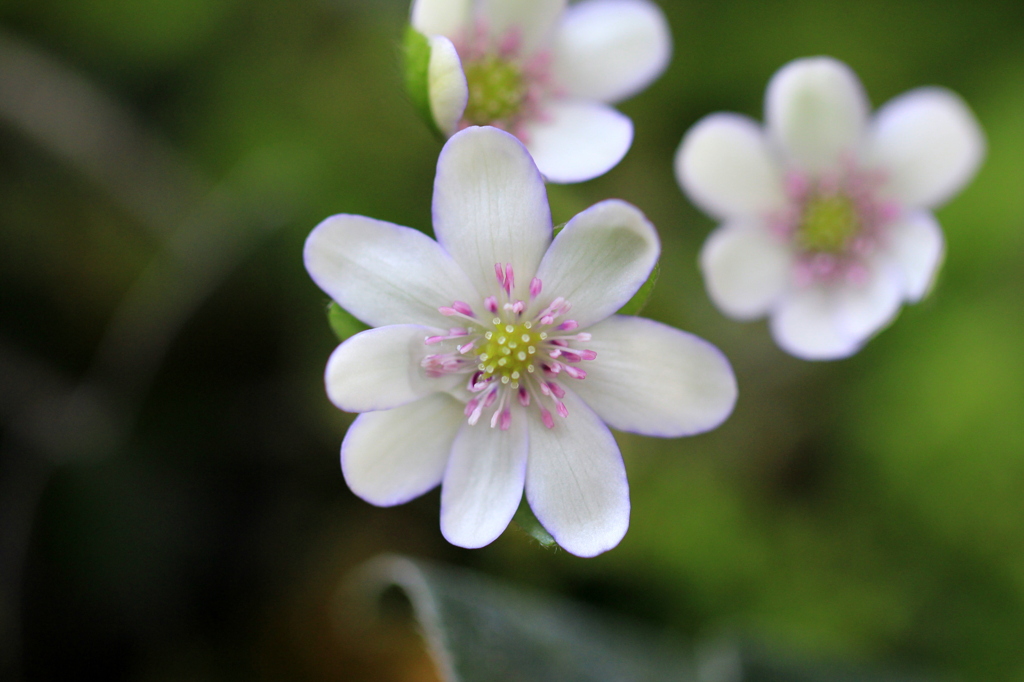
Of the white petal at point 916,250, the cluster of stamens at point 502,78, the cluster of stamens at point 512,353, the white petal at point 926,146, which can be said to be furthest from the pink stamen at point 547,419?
the white petal at point 926,146

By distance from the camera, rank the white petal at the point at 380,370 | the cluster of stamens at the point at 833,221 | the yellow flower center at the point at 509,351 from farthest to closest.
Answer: the cluster of stamens at the point at 833,221
the yellow flower center at the point at 509,351
the white petal at the point at 380,370

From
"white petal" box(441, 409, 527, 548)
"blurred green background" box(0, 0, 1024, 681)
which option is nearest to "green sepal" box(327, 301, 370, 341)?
"white petal" box(441, 409, 527, 548)

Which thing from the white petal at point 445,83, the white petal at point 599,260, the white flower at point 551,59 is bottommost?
the white petal at point 599,260

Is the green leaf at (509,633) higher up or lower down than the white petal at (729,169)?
lower down

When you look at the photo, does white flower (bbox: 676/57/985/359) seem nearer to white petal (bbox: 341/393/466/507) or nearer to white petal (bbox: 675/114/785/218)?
white petal (bbox: 675/114/785/218)

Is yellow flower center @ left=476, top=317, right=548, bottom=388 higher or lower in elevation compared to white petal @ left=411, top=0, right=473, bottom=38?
lower

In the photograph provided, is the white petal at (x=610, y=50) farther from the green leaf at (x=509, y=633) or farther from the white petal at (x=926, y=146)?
the green leaf at (x=509, y=633)

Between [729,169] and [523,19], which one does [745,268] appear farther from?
[523,19]
